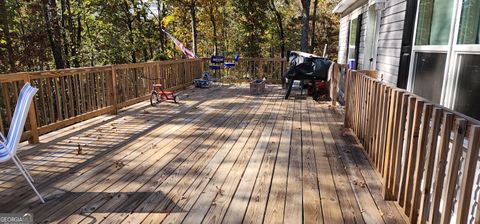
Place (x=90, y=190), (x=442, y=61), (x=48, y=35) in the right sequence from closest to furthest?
(x=90, y=190) → (x=442, y=61) → (x=48, y=35)

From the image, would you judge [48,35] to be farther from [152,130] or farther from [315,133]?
[315,133]

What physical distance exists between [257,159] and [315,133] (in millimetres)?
1419

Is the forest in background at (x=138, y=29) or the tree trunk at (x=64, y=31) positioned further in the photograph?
the tree trunk at (x=64, y=31)

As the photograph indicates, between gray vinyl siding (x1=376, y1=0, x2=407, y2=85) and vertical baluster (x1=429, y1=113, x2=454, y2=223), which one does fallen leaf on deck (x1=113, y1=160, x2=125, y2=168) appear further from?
gray vinyl siding (x1=376, y1=0, x2=407, y2=85)

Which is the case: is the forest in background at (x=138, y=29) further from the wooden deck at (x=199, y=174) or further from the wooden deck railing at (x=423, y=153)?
the wooden deck railing at (x=423, y=153)

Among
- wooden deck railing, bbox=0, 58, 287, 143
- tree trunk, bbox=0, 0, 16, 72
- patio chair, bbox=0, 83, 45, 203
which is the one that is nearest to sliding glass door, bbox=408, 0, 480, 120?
patio chair, bbox=0, 83, 45, 203

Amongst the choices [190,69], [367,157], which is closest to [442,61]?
[367,157]

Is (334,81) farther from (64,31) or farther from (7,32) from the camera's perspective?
(64,31)

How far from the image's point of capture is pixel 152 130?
4617 mm

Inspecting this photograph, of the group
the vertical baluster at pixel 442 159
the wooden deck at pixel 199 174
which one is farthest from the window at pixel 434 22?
the vertical baluster at pixel 442 159

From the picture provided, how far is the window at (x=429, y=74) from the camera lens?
3.11m

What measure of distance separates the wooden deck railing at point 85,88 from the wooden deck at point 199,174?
0.66 feet

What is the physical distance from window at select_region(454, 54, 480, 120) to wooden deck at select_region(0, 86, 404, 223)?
96cm

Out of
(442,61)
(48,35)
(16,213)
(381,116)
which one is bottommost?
(16,213)
